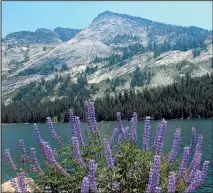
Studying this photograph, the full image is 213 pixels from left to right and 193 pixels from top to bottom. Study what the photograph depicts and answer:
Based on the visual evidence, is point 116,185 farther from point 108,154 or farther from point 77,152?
point 77,152

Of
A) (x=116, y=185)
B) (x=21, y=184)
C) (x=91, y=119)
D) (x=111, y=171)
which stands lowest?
(x=116, y=185)

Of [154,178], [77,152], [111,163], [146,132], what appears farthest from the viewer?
[146,132]

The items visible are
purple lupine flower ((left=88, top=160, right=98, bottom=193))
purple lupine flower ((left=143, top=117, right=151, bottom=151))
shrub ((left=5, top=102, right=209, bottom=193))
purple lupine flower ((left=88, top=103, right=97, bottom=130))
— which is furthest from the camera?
purple lupine flower ((left=88, top=103, right=97, bottom=130))

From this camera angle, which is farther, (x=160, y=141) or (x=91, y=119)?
(x=91, y=119)

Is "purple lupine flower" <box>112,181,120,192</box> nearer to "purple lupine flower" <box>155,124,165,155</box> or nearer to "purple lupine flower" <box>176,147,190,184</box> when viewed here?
"purple lupine flower" <box>155,124,165,155</box>

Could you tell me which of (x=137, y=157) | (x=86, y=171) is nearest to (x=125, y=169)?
(x=137, y=157)

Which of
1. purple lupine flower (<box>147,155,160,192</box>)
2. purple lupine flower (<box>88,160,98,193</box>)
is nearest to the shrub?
purple lupine flower (<box>88,160,98,193</box>)

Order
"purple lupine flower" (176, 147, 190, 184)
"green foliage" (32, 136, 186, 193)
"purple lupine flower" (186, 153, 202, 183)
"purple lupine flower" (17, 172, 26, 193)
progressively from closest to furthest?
"purple lupine flower" (17, 172, 26, 193) < "purple lupine flower" (176, 147, 190, 184) < "purple lupine flower" (186, 153, 202, 183) < "green foliage" (32, 136, 186, 193)

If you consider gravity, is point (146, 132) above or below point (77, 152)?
above

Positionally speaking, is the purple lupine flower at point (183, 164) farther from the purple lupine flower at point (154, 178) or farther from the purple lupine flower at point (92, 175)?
the purple lupine flower at point (92, 175)

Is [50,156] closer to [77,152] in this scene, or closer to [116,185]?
[77,152]

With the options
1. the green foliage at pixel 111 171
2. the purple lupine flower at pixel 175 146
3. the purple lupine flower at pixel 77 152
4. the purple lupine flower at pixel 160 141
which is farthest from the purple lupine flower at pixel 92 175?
the purple lupine flower at pixel 175 146

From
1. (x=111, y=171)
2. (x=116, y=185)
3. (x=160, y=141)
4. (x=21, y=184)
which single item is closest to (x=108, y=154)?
(x=111, y=171)

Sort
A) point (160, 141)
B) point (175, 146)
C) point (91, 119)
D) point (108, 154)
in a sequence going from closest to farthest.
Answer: point (108, 154) → point (160, 141) → point (175, 146) → point (91, 119)
